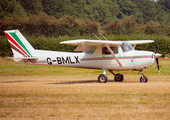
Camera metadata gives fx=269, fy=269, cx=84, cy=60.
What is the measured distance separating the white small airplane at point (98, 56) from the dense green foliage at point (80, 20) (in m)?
28.4

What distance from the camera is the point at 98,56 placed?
52.1 ft

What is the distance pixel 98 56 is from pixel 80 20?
154 feet

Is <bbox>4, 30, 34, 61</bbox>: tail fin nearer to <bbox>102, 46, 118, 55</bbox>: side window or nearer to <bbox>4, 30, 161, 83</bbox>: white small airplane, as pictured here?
<bbox>4, 30, 161, 83</bbox>: white small airplane

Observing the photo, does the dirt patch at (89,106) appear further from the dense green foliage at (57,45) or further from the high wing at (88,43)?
the dense green foliage at (57,45)

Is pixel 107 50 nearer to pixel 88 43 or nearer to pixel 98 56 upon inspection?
pixel 98 56

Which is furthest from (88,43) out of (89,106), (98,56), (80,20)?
(80,20)

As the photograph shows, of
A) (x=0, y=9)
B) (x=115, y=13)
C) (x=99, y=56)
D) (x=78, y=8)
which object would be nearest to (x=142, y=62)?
(x=99, y=56)

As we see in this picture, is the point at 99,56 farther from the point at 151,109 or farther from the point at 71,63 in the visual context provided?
the point at 151,109

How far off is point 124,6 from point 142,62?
79627mm

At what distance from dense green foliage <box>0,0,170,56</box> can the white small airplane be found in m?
28.4

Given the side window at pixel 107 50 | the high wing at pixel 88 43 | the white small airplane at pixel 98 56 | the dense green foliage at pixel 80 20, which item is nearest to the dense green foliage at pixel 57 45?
the dense green foliage at pixel 80 20

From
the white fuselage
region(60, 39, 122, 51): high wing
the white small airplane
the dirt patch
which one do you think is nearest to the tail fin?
the white small airplane

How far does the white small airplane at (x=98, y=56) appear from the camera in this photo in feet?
49.3

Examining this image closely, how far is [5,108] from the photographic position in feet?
26.8
